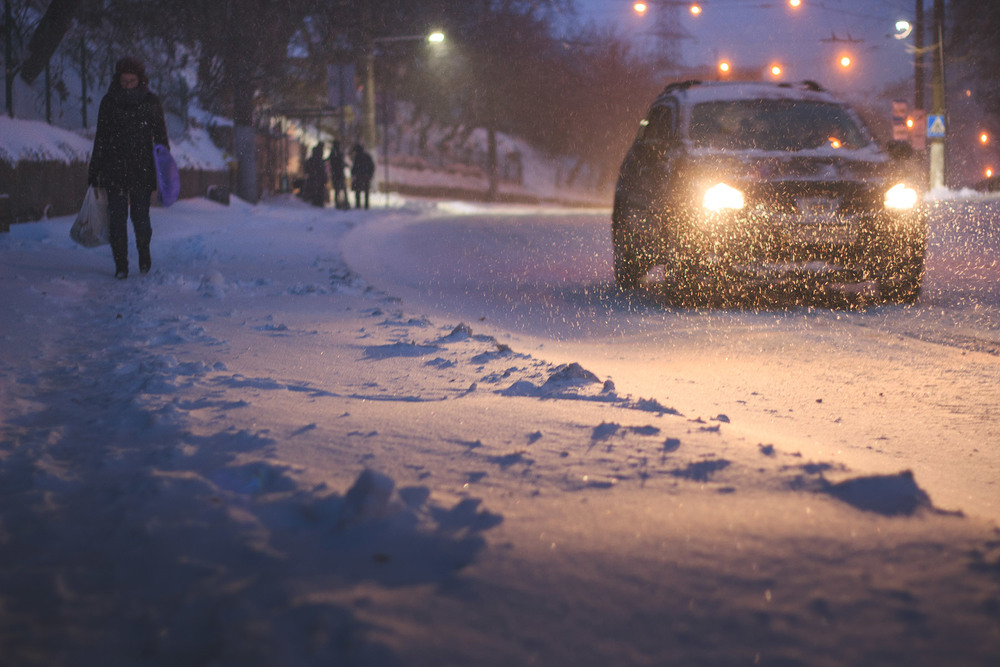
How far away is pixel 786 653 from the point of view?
1.72 metres

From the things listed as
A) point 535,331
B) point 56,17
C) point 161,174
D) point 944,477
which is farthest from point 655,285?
point 56,17

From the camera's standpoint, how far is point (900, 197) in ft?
24.8

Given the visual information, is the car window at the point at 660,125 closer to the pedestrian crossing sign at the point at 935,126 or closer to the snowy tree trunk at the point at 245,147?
the snowy tree trunk at the point at 245,147

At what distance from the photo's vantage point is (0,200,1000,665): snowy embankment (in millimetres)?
1765

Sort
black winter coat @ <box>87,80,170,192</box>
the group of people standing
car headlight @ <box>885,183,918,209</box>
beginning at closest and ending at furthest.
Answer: car headlight @ <box>885,183,918,209</box> → black winter coat @ <box>87,80,170,192</box> → the group of people standing

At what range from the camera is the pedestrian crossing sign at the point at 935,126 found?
24.6m

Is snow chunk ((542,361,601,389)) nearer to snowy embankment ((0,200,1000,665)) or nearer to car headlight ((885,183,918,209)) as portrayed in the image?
snowy embankment ((0,200,1000,665))

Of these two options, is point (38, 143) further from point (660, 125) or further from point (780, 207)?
point (780, 207)

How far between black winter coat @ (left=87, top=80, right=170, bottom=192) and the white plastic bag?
181 millimetres

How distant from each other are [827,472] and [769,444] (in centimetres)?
38

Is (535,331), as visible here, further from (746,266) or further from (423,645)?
(423,645)

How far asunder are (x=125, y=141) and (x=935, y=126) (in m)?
22.2

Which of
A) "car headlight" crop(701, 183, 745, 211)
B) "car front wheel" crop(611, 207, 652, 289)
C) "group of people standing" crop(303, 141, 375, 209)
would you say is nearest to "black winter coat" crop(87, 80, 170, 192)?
"car front wheel" crop(611, 207, 652, 289)

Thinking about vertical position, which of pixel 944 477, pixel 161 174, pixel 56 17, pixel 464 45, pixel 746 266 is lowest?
pixel 944 477
